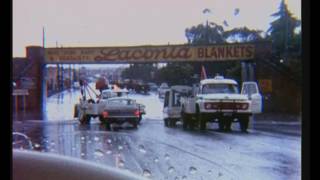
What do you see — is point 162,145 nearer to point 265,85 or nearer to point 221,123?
point 221,123

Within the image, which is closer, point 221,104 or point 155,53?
point 155,53

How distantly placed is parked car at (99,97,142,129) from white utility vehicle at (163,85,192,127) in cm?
19

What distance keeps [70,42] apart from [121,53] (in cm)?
32

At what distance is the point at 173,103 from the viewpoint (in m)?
2.95

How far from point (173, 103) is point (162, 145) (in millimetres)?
307

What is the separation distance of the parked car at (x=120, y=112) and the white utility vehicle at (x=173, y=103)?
189 millimetres

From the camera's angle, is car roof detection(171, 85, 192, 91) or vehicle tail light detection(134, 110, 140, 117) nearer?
car roof detection(171, 85, 192, 91)

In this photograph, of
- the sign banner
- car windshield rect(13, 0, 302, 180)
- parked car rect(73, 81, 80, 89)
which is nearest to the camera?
car windshield rect(13, 0, 302, 180)

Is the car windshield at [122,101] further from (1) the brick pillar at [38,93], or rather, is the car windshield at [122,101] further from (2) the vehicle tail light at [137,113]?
(1) the brick pillar at [38,93]

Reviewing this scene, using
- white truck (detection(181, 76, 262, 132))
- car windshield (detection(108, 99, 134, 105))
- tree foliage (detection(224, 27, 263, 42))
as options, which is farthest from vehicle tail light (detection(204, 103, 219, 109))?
tree foliage (detection(224, 27, 263, 42))

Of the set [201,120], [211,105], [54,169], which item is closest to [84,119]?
[201,120]

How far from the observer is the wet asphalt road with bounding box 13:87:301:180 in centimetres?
243

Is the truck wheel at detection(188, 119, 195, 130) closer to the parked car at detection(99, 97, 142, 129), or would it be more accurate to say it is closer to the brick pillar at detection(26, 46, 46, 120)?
the parked car at detection(99, 97, 142, 129)
